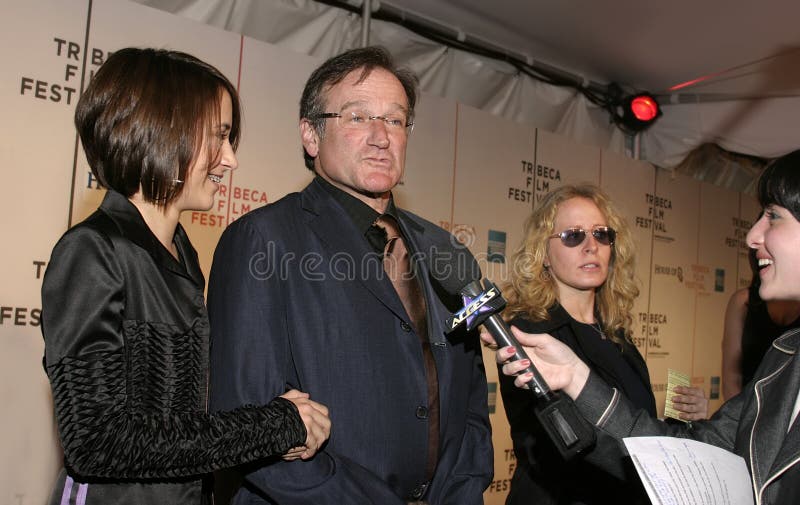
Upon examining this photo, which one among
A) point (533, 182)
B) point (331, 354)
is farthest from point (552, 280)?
point (533, 182)

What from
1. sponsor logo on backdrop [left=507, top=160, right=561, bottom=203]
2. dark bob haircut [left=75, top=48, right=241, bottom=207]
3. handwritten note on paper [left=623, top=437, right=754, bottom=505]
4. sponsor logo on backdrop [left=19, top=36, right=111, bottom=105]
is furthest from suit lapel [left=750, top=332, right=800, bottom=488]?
sponsor logo on backdrop [left=507, top=160, right=561, bottom=203]

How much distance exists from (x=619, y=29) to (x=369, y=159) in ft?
10.3

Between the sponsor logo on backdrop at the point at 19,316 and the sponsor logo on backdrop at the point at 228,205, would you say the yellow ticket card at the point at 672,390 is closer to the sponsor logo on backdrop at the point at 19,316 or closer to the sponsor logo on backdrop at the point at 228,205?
the sponsor logo on backdrop at the point at 228,205

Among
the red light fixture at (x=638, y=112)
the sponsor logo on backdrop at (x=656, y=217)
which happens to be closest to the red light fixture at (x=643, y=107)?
the red light fixture at (x=638, y=112)

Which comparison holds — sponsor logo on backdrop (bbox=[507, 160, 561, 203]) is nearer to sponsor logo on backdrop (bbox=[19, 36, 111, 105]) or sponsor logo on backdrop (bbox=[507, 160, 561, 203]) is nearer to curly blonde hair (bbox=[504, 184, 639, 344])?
curly blonde hair (bbox=[504, 184, 639, 344])

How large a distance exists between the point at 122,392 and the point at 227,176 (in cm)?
184

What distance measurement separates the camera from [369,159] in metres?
1.99

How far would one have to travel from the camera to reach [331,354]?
1728 millimetres

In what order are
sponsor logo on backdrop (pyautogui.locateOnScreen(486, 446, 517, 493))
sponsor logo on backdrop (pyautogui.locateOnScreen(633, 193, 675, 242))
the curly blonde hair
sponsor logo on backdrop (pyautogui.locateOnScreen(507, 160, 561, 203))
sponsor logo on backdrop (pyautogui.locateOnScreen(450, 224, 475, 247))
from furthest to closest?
sponsor logo on backdrop (pyautogui.locateOnScreen(633, 193, 675, 242)), sponsor logo on backdrop (pyautogui.locateOnScreen(507, 160, 561, 203)), sponsor logo on backdrop (pyautogui.locateOnScreen(486, 446, 517, 493)), sponsor logo on backdrop (pyautogui.locateOnScreen(450, 224, 475, 247)), the curly blonde hair

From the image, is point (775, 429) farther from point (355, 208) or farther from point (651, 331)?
point (651, 331)

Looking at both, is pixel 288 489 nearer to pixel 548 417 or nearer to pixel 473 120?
pixel 548 417

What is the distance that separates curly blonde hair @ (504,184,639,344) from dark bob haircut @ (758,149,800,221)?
102cm

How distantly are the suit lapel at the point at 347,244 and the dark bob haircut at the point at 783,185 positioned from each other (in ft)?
3.36

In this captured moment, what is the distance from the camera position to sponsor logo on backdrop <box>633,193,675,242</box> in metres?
5.62
